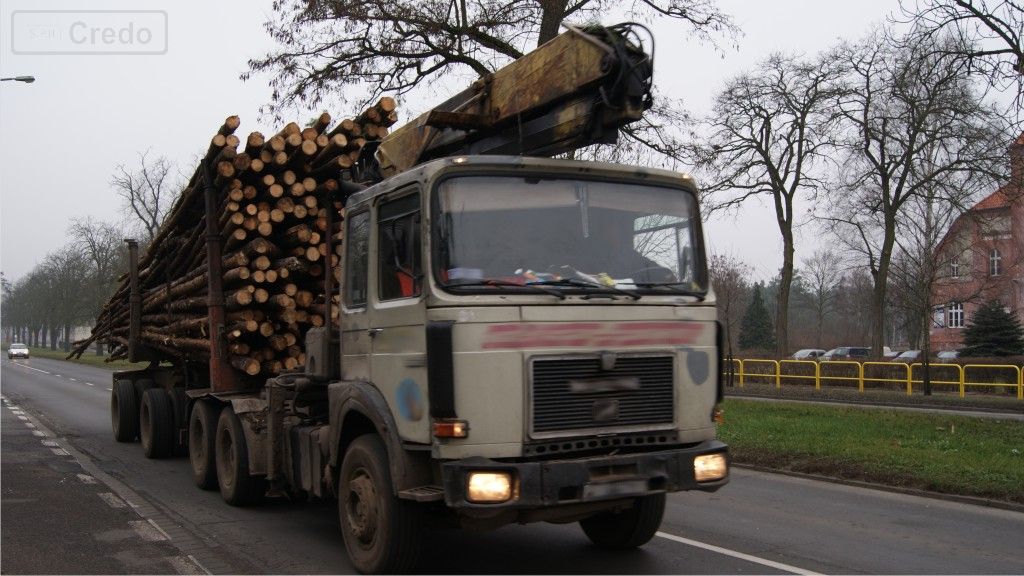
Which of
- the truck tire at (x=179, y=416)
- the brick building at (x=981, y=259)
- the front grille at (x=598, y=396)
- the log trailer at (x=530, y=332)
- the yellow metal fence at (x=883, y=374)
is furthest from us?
the brick building at (x=981, y=259)

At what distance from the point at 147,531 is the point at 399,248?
373cm

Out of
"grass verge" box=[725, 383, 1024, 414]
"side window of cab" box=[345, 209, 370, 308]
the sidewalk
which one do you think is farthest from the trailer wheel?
"grass verge" box=[725, 383, 1024, 414]

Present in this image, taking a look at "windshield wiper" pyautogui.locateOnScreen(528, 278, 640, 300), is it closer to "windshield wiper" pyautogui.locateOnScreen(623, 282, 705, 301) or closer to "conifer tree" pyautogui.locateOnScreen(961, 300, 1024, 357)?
"windshield wiper" pyautogui.locateOnScreen(623, 282, 705, 301)

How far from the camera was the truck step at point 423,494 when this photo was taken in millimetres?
5535

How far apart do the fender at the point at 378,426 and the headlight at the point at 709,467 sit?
5.53 feet

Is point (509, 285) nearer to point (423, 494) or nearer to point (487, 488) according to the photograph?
point (487, 488)

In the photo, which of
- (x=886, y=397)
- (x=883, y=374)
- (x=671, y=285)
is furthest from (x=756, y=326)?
(x=671, y=285)

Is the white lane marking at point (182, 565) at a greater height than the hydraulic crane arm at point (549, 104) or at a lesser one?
lesser

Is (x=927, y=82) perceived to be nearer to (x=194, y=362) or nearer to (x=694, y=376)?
(x=694, y=376)

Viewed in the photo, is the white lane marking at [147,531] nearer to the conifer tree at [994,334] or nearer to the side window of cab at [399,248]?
the side window of cab at [399,248]

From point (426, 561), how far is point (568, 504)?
1623 mm

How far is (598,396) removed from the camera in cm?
577

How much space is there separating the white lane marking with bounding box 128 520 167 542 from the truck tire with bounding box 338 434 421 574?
6.64 feet

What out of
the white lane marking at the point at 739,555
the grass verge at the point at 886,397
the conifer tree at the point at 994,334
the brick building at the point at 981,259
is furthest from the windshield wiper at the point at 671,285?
the conifer tree at the point at 994,334
